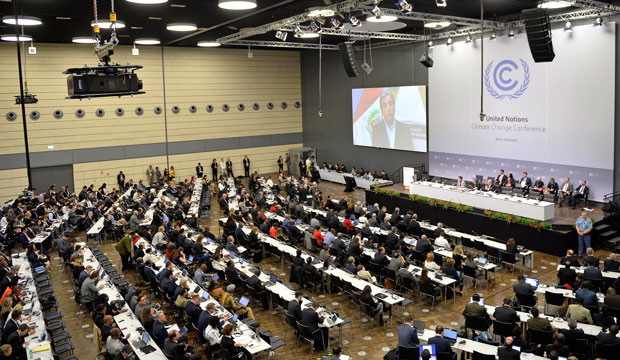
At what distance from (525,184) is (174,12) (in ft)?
45.5

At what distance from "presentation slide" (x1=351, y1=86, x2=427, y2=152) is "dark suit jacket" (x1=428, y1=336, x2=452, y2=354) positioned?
1652 centimetres

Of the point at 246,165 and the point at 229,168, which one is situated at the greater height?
the point at 246,165

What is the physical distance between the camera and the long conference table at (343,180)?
2423 centimetres

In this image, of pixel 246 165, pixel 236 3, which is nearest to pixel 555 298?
pixel 236 3

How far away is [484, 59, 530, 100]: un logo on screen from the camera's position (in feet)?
61.9

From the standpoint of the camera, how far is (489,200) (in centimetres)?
1662

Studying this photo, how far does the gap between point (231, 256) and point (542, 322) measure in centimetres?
729

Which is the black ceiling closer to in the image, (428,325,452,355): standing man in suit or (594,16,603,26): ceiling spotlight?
(594,16,603,26): ceiling spotlight

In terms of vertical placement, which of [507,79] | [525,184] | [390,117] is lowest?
[525,184]

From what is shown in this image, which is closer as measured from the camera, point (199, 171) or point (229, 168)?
point (199, 171)

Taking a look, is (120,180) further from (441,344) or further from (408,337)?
(441,344)

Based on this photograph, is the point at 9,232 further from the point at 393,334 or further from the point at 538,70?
the point at 538,70

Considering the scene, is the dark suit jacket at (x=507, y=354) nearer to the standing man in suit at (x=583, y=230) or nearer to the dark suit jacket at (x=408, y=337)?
the dark suit jacket at (x=408, y=337)

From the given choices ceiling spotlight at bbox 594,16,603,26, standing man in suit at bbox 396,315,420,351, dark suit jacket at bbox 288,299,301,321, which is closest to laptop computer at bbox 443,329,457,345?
standing man in suit at bbox 396,315,420,351
